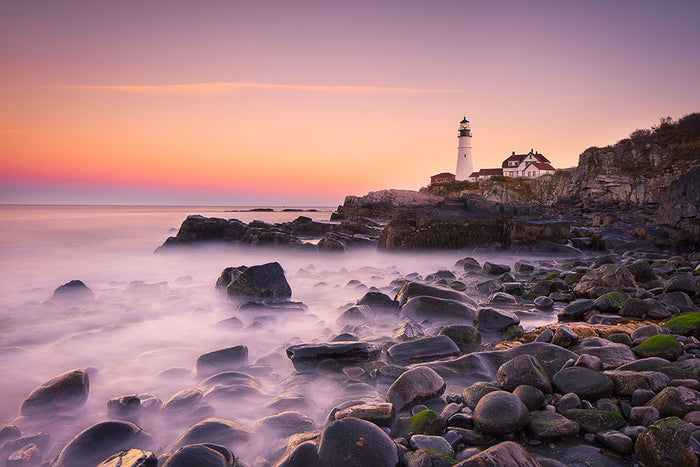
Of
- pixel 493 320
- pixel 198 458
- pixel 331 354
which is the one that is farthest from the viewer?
pixel 493 320

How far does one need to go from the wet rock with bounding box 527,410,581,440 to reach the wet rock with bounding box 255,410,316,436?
1414mm

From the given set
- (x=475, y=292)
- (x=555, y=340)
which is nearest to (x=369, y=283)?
(x=475, y=292)

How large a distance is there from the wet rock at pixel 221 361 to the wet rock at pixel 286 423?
1.24 meters

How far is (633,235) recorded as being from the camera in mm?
13219

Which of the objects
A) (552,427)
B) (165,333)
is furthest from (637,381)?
(165,333)

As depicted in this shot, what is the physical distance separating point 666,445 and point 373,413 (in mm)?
1500

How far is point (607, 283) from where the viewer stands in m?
5.61

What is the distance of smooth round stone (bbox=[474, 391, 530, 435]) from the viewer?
214 cm

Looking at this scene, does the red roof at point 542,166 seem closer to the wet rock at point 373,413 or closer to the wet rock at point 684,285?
the wet rock at point 684,285

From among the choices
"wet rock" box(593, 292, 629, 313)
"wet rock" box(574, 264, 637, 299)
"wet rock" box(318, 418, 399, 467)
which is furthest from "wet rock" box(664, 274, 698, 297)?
"wet rock" box(318, 418, 399, 467)

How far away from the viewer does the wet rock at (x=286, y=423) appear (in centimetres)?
252

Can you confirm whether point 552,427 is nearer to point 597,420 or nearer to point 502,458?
point 597,420

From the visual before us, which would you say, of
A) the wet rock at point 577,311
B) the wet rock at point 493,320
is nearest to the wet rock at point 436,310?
the wet rock at point 493,320

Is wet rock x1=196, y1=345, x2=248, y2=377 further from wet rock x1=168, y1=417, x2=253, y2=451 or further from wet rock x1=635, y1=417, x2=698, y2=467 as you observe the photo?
wet rock x1=635, y1=417, x2=698, y2=467
